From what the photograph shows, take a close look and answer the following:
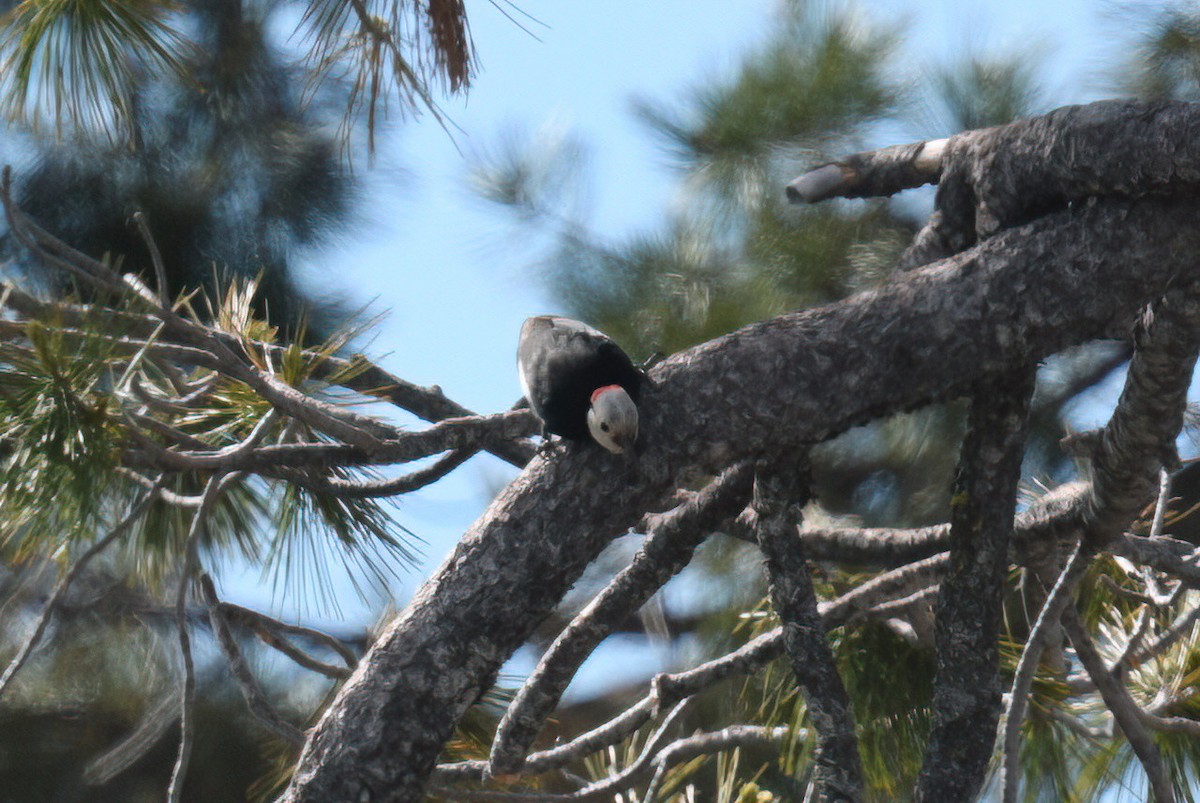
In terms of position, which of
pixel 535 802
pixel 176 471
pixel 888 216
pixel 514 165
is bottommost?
pixel 535 802

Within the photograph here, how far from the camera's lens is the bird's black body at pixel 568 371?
92 centimetres

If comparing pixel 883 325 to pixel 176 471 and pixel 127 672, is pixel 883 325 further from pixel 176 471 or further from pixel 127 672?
pixel 127 672

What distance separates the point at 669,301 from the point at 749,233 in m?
0.17

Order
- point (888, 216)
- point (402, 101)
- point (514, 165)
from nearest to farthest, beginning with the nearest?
point (402, 101) → point (888, 216) → point (514, 165)

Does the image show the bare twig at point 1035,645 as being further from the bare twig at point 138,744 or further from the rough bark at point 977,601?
the bare twig at point 138,744

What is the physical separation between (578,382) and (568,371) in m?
0.04

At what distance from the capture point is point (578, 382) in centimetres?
98

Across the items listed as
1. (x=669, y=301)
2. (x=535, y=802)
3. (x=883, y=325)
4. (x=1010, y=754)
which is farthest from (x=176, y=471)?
(x=669, y=301)

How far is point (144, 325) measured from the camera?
103 cm

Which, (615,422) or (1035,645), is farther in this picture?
(1035,645)

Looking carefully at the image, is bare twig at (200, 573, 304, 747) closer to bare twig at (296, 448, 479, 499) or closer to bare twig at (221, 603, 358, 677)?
bare twig at (221, 603, 358, 677)

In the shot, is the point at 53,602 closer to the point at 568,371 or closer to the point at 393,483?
the point at 393,483

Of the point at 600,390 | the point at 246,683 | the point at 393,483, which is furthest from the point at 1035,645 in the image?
the point at 246,683

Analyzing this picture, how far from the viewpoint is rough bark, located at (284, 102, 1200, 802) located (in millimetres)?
759
